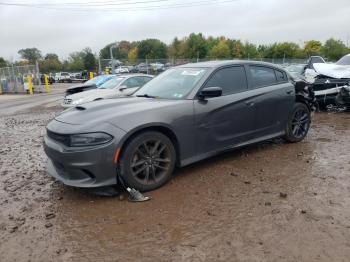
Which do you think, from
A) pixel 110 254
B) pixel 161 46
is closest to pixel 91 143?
pixel 110 254

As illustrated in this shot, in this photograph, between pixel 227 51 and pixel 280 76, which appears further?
pixel 227 51

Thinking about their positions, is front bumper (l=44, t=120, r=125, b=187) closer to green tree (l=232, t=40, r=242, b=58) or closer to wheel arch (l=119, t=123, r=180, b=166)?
wheel arch (l=119, t=123, r=180, b=166)

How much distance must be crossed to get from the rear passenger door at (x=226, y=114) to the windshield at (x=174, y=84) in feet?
0.74

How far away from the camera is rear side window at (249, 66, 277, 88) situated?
224 inches

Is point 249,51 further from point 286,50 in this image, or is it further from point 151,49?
point 151,49

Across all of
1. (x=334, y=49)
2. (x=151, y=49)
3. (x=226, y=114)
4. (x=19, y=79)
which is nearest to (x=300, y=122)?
(x=226, y=114)

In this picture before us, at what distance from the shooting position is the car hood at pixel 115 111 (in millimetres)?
4223

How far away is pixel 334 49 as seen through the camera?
63.0 m

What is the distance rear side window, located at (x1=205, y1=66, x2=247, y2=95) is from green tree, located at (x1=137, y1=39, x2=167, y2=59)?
64010mm

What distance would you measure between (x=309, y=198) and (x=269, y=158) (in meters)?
1.65

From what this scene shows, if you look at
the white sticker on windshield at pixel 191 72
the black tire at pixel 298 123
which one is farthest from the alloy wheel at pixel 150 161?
the black tire at pixel 298 123

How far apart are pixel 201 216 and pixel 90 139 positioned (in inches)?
59.5

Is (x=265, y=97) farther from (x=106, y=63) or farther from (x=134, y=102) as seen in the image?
(x=106, y=63)

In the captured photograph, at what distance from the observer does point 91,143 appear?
13.1 feet
